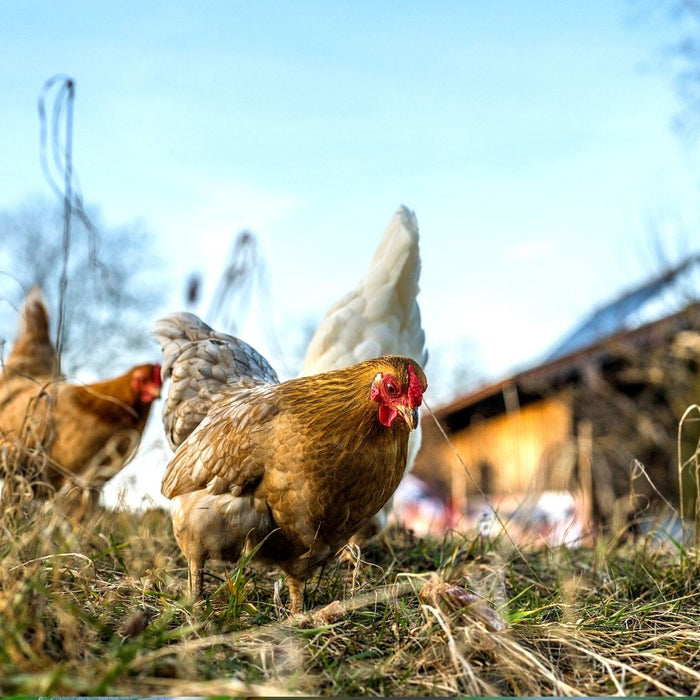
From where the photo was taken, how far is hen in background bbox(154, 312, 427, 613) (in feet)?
7.22

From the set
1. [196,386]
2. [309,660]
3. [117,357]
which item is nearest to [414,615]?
[309,660]

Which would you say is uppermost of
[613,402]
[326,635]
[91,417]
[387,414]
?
[387,414]

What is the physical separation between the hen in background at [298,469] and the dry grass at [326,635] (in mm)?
150

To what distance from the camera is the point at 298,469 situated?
222 cm

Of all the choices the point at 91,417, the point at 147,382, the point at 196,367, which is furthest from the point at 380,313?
the point at 91,417

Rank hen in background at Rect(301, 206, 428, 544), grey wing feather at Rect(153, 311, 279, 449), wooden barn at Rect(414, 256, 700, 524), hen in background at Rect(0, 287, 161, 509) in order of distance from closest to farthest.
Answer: grey wing feather at Rect(153, 311, 279, 449), hen in background at Rect(301, 206, 428, 544), hen in background at Rect(0, 287, 161, 509), wooden barn at Rect(414, 256, 700, 524)

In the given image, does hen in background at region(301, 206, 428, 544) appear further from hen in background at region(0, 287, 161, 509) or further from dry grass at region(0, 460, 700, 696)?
hen in background at region(0, 287, 161, 509)

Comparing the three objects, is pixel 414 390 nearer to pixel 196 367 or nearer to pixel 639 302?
pixel 196 367

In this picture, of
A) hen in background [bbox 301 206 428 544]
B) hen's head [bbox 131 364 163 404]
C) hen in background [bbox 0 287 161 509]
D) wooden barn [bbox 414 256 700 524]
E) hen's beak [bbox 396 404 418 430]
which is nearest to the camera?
hen's beak [bbox 396 404 418 430]

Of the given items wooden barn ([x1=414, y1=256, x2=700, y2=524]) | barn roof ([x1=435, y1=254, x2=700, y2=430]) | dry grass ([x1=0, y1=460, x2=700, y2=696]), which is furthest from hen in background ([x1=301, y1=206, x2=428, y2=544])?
barn roof ([x1=435, y1=254, x2=700, y2=430])

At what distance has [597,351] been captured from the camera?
10.6m

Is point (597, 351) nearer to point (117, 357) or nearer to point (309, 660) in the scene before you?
point (117, 357)

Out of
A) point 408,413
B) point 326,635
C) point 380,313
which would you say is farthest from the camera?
point 380,313

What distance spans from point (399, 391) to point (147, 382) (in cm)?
281
